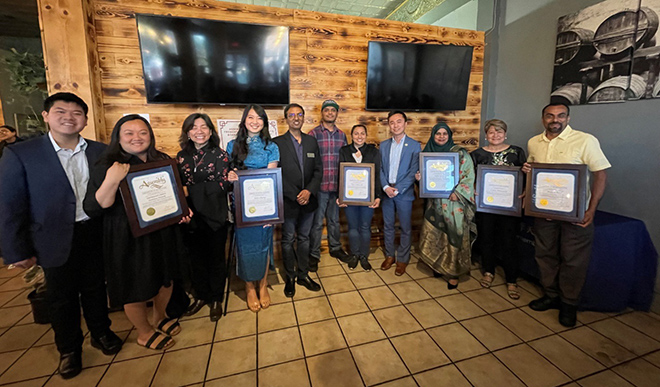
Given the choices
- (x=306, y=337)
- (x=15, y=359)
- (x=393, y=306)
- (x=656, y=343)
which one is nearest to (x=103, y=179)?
(x=15, y=359)

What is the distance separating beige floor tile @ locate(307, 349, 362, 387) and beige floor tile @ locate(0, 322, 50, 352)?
1965 millimetres

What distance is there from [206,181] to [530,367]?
236cm

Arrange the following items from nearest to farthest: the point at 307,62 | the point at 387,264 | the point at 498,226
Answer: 1. the point at 498,226
2. the point at 387,264
3. the point at 307,62

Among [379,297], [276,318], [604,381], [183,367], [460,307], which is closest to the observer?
[604,381]

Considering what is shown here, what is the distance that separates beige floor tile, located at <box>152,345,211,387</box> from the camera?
1554mm

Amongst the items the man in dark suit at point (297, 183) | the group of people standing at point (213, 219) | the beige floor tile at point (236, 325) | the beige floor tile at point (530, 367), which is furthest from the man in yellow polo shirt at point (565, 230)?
the beige floor tile at point (236, 325)

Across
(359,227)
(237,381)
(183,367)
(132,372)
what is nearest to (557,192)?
(359,227)

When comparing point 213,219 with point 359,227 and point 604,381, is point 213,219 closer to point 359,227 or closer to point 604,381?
point 359,227

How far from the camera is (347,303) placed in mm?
2273

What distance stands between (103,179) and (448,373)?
222cm

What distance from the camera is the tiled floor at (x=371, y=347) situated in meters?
1.57

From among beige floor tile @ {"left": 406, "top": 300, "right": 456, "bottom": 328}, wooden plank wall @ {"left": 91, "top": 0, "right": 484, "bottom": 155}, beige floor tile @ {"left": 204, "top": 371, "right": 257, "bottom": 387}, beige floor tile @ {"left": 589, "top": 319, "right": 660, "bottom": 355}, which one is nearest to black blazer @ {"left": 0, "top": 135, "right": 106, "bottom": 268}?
beige floor tile @ {"left": 204, "top": 371, "right": 257, "bottom": 387}

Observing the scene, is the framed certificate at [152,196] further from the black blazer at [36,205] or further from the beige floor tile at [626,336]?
the beige floor tile at [626,336]

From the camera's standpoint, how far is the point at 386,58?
3.13m
